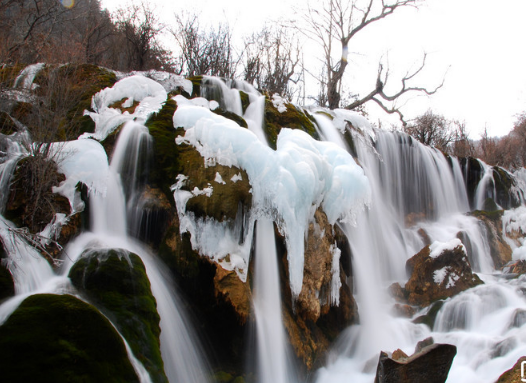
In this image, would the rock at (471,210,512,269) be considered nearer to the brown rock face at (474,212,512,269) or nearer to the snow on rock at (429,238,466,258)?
the brown rock face at (474,212,512,269)

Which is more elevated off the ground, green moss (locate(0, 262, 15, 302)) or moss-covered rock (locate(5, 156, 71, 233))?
moss-covered rock (locate(5, 156, 71, 233))

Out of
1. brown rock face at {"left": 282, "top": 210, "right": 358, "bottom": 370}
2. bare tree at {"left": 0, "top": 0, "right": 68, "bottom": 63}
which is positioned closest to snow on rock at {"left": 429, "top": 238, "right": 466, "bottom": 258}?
brown rock face at {"left": 282, "top": 210, "right": 358, "bottom": 370}

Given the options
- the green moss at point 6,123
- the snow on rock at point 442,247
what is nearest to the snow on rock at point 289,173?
the green moss at point 6,123

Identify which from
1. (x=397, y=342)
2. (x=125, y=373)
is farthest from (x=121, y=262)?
(x=397, y=342)

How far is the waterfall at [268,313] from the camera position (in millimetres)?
4000

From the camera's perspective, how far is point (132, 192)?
440 cm

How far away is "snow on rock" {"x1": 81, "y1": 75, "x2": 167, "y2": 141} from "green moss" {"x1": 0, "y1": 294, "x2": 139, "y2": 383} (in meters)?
3.19

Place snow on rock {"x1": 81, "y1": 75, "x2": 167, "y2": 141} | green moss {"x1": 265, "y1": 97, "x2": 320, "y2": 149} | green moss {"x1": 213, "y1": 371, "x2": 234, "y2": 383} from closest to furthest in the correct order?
1. green moss {"x1": 213, "y1": 371, "x2": 234, "y2": 383}
2. snow on rock {"x1": 81, "y1": 75, "x2": 167, "y2": 141}
3. green moss {"x1": 265, "y1": 97, "x2": 320, "y2": 149}

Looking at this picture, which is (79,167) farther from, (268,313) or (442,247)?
(442,247)

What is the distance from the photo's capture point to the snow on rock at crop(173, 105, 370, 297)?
4418 mm

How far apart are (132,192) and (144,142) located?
813 millimetres

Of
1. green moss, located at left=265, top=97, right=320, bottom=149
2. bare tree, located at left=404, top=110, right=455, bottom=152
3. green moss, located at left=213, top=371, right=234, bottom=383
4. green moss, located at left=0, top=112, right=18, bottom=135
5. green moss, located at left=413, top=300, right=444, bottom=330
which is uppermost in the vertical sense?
bare tree, located at left=404, top=110, right=455, bottom=152

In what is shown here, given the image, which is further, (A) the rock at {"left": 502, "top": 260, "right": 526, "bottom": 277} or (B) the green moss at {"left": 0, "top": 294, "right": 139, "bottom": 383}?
(A) the rock at {"left": 502, "top": 260, "right": 526, "bottom": 277}

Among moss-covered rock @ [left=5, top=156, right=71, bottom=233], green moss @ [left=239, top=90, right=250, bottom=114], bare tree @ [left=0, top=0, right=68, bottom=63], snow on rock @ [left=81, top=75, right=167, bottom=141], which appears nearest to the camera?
moss-covered rock @ [left=5, top=156, right=71, bottom=233]
